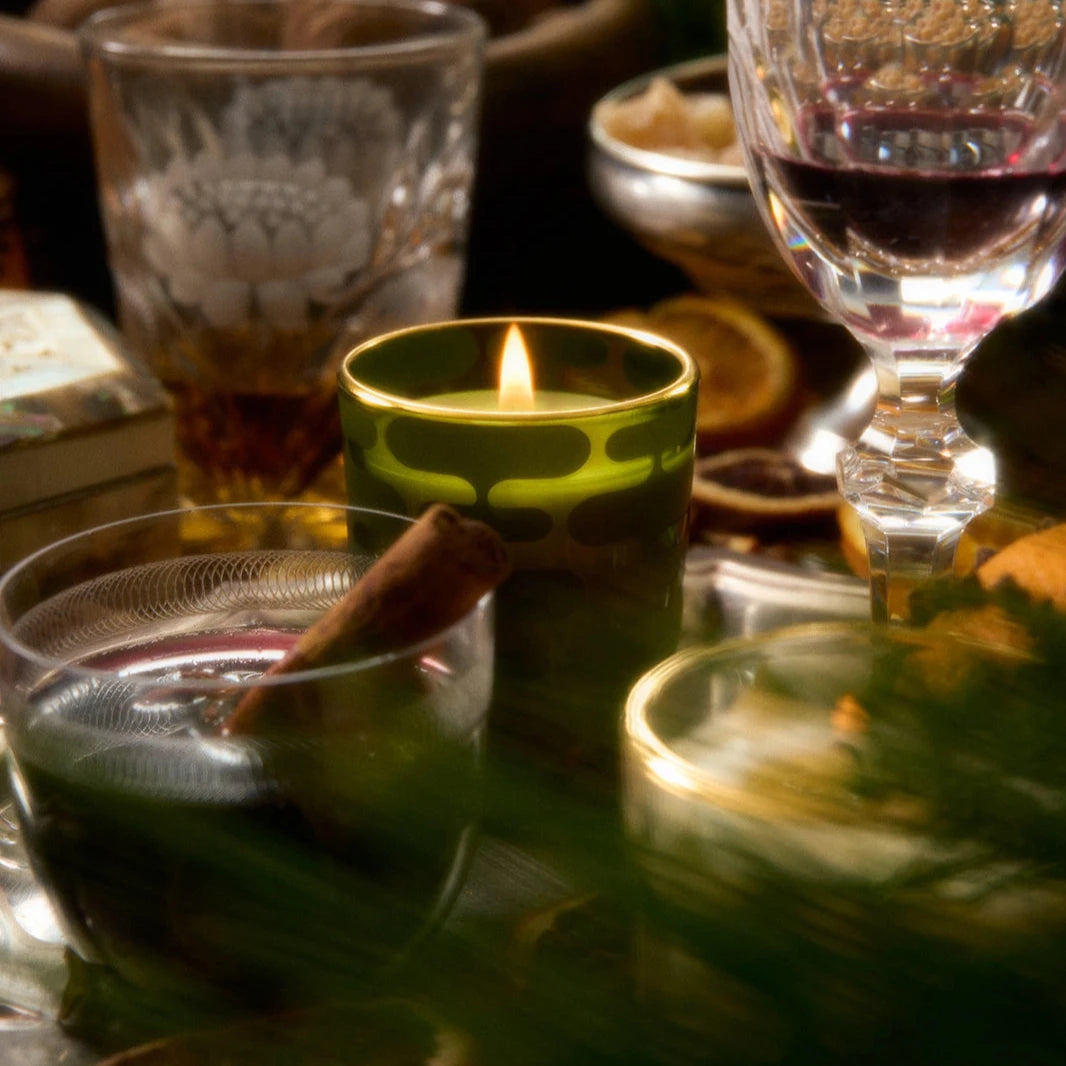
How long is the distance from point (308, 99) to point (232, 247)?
0.22ft

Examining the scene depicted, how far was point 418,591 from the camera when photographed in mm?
283

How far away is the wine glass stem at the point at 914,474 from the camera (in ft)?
1.24

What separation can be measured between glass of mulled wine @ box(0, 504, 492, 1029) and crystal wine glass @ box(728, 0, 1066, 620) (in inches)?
5.5

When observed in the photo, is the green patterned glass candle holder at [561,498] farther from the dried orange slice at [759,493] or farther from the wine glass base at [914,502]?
the dried orange slice at [759,493]

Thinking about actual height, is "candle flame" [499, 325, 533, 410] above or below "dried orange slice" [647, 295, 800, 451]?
above

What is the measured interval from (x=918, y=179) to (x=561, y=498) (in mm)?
108

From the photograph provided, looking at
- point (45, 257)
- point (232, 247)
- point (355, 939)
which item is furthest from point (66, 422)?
point (45, 257)

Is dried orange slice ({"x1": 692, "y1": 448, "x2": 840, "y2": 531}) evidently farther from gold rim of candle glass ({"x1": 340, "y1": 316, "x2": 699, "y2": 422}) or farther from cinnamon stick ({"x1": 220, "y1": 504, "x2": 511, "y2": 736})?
cinnamon stick ({"x1": 220, "y1": 504, "x2": 511, "y2": 736})

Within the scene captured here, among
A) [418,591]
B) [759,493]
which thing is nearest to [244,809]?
[418,591]

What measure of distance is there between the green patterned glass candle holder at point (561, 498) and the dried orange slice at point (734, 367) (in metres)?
0.30

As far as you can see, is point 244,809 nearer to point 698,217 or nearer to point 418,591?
point 418,591

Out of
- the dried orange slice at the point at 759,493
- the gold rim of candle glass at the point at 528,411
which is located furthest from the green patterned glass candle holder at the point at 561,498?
the dried orange slice at the point at 759,493

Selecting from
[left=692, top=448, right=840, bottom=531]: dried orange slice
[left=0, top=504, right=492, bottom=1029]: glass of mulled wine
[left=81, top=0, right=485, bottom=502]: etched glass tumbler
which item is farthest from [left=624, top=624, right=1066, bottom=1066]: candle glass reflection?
[left=81, top=0, right=485, bottom=502]: etched glass tumbler

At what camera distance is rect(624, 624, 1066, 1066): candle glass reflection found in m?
0.19
